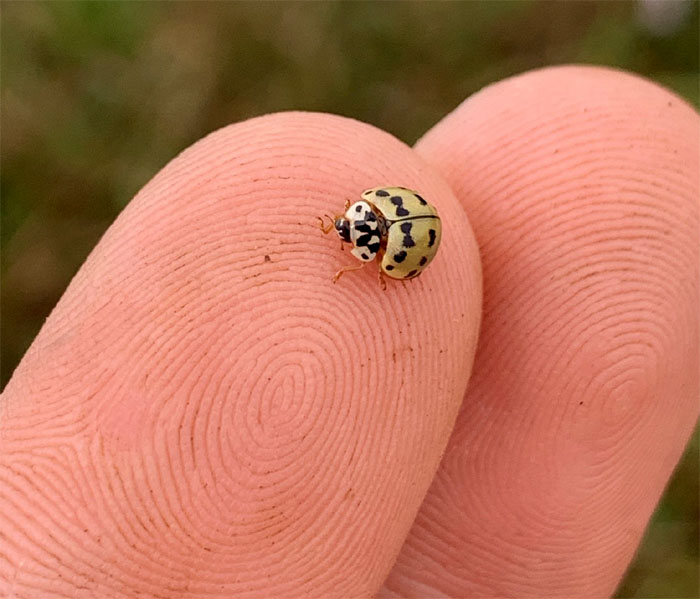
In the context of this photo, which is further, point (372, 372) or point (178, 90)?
point (178, 90)

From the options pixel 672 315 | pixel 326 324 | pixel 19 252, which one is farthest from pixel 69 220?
pixel 672 315

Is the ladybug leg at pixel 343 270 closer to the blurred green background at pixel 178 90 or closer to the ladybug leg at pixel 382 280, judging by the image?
the ladybug leg at pixel 382 280

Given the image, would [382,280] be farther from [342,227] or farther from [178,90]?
[178,90]

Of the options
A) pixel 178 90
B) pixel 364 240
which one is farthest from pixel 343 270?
pixel 178 90

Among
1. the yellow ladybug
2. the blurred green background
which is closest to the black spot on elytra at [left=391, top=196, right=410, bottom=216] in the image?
the yellow ladybug

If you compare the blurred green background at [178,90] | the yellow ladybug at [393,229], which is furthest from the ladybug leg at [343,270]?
the blurred green background at [178,90]
